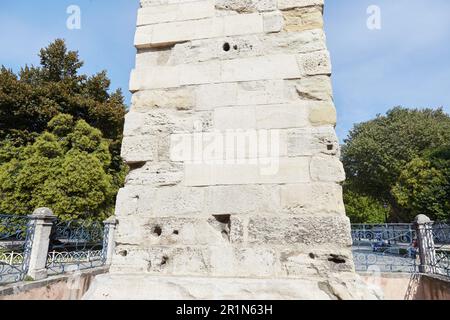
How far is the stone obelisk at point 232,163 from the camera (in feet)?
7.29

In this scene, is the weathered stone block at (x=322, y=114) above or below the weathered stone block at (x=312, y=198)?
above

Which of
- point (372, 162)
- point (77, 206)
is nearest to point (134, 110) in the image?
point (77, 206)

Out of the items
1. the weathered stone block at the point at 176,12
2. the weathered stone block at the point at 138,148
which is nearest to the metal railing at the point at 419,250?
the weathered stone block at the point at 138,148

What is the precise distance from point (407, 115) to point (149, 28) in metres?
25.7

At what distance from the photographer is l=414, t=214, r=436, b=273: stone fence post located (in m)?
7.91

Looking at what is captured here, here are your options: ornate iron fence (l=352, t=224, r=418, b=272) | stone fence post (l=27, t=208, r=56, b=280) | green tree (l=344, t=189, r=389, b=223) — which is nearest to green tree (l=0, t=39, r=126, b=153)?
stone fence post (l=27, t=208, r=56, b=280)

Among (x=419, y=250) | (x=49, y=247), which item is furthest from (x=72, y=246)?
(x=419, y=250)

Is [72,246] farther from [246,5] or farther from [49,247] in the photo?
[246,5]

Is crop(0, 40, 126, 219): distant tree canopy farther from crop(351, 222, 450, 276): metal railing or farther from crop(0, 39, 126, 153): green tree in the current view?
crop(351, 222, 450, 276): metal railing

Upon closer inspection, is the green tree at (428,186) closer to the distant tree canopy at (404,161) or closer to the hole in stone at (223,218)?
the distant tree canopy at (404,161)

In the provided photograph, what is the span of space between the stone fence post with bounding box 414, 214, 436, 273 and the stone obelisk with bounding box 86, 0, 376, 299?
745 centimetres

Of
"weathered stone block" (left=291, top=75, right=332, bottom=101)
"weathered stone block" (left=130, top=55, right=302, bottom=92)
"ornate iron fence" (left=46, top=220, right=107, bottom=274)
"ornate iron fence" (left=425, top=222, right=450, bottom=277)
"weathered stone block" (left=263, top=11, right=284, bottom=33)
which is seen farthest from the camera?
"ornate iron fence" (left=46, top=220, right=107, bottom=274)

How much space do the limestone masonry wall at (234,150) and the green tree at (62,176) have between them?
12.9m

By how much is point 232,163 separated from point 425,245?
8.21m
